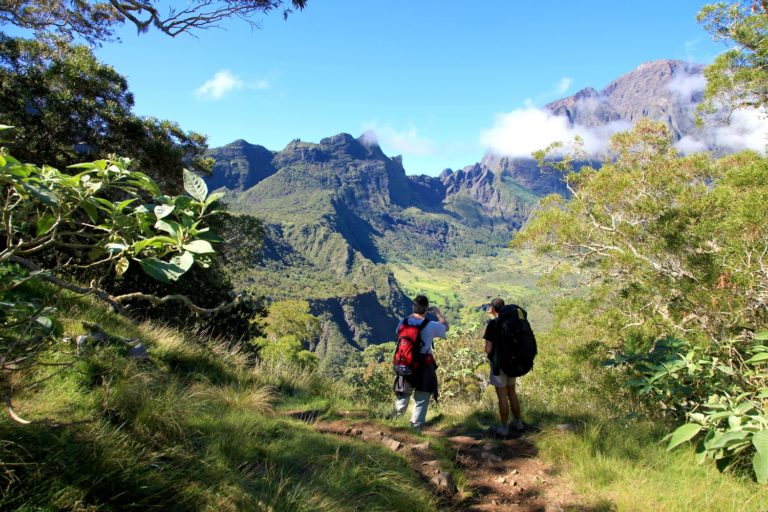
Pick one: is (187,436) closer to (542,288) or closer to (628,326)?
(628,326)

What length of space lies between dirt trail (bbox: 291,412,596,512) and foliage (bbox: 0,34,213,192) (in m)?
7.63

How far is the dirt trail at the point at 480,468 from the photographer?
3195 mm

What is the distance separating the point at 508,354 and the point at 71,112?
10.7 meters

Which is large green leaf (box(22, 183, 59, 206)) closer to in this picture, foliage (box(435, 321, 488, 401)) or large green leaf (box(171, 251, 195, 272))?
large green leaf (box(171, 251, 195, 272))

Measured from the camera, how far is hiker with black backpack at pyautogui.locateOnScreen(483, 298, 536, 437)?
4594mm

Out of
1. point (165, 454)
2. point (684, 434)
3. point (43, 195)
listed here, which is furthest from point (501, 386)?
point (43, 195)

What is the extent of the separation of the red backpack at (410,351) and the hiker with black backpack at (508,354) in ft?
2.55

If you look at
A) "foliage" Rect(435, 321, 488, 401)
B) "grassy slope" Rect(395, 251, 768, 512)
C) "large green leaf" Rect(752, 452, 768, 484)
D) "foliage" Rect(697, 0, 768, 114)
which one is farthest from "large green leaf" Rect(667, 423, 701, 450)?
"foliage" Rect(435, 321, 488, 401)

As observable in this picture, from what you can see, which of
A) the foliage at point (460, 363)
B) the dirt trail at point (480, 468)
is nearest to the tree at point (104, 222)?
the dirt trail at point (480, 468)

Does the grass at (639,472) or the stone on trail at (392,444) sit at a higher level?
the stone on trail at (392,444)

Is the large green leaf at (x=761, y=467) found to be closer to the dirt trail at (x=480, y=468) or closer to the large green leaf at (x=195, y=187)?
the dirt trail at (x=480, y=468)

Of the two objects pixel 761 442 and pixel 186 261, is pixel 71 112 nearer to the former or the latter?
pixel 186 261

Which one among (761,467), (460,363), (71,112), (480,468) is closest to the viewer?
(761,467)

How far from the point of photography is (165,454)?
2152 mm
